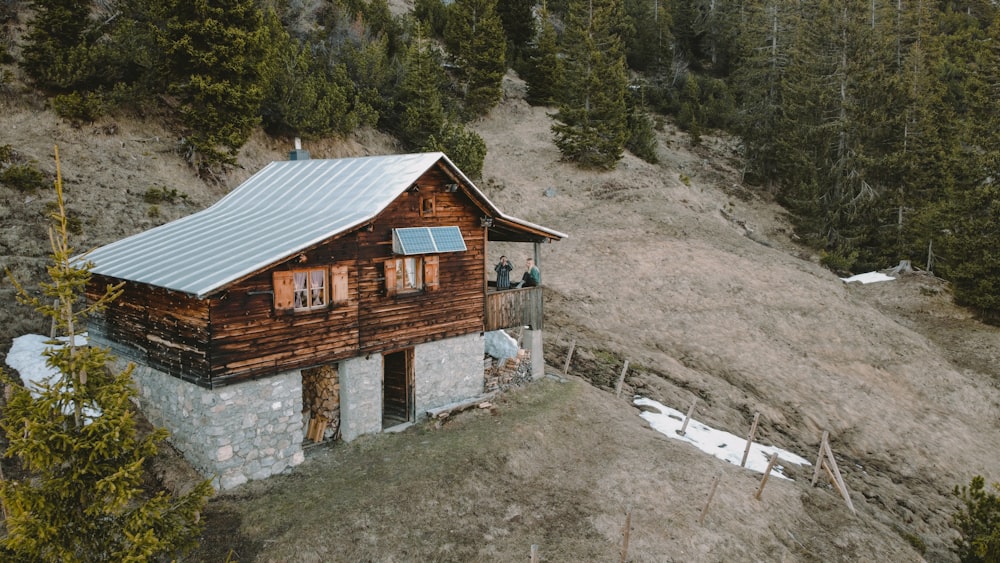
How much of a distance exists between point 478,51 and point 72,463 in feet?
159

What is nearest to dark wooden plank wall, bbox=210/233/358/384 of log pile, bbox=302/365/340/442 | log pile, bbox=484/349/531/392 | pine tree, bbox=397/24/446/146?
log pile, bbox=302/365/340/442

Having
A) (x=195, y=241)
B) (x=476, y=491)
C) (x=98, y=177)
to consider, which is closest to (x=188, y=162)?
(x=98, y=177)

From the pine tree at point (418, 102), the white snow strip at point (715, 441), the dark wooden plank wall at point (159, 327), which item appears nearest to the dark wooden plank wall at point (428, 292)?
the dark wooden plank wall at point (159, 327)

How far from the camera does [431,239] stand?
1814cm

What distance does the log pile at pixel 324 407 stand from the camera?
1748cm

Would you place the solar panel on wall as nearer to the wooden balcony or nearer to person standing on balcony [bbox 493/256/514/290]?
the wooden balcony

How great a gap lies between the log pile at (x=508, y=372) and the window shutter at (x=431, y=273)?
3840mm

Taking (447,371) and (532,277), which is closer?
(447,371)

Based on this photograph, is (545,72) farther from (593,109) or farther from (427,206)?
(427,206)

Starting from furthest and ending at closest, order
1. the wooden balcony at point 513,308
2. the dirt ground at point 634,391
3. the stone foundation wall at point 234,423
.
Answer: the wooden balcony at point 513,308, the stone foundation wall at point 234,423, the dirt ground at point 634,391

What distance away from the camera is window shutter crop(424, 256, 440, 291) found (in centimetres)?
1853

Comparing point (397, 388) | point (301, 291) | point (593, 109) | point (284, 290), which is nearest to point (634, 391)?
point (397, 388)

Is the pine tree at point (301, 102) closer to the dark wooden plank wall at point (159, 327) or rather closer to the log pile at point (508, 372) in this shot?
the dark wooden plank wall at point (159, 327)

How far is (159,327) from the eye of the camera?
50.7 ft
